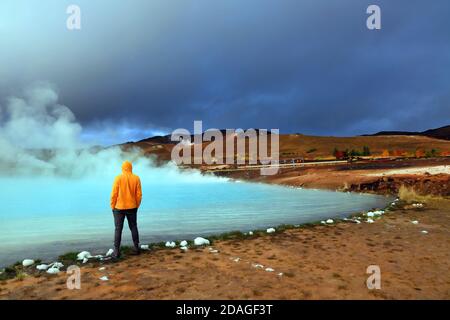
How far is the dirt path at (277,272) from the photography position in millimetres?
6102

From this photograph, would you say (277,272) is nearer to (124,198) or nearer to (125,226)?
(124,198)

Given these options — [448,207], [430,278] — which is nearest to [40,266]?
[430,278]

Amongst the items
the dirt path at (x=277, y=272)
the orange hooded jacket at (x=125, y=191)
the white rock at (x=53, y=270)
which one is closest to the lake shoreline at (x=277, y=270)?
the dirt path at (x=277, y=272)

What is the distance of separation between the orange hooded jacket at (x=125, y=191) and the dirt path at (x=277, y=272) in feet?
4.36

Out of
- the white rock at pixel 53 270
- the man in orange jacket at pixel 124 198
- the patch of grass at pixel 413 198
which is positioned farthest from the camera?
the patch of grass at pixel 413 198

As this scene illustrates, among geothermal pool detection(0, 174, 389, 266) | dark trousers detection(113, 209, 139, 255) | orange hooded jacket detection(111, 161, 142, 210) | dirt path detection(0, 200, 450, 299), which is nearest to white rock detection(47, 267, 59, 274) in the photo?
dirt path detection(0, 200, 450, 299)

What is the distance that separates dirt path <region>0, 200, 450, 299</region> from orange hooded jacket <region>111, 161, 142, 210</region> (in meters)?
1.33

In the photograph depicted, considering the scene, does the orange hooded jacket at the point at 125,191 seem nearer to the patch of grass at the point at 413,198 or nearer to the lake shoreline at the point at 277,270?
the lake shoreline at the point at 277,270

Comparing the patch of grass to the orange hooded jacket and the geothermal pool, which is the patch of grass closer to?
the geothermal pool

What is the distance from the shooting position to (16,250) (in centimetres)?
980
